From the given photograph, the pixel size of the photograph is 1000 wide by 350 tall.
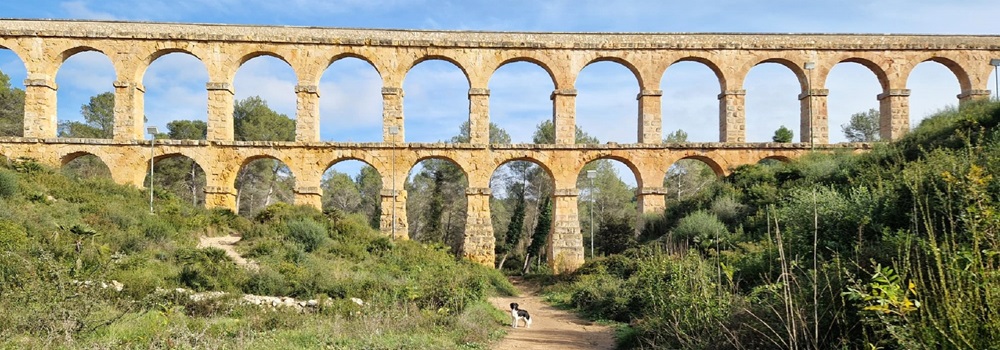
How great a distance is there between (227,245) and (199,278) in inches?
177

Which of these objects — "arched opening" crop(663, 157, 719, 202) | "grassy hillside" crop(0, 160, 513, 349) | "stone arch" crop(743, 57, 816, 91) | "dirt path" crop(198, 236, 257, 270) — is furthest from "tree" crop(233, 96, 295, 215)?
"stone arch" crop(743, 57, 816, 91)

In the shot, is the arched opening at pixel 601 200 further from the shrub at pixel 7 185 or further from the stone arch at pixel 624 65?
the shrub at pixel 7 185

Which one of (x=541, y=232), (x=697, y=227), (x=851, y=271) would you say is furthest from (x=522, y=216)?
(x=851, y=271)

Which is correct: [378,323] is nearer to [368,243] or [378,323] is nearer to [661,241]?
[368,243]

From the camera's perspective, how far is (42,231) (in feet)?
39.1

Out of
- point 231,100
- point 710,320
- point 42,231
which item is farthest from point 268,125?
Answer: point 710,320

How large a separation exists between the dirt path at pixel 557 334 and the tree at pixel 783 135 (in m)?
27.5

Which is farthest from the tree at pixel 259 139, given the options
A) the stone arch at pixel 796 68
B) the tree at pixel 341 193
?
the stone arch at pixel 796 68

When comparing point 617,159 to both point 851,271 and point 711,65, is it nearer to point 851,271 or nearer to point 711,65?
Answer: point 711,65

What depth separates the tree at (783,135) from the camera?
35.6 m

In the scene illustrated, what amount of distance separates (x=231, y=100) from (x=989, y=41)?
27104 mm

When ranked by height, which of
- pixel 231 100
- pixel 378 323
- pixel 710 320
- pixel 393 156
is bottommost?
pixel 378 323

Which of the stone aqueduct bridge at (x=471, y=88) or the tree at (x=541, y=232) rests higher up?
the stone aqueduct bridge at (x=471, y=88)

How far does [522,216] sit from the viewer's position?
28.8 m
